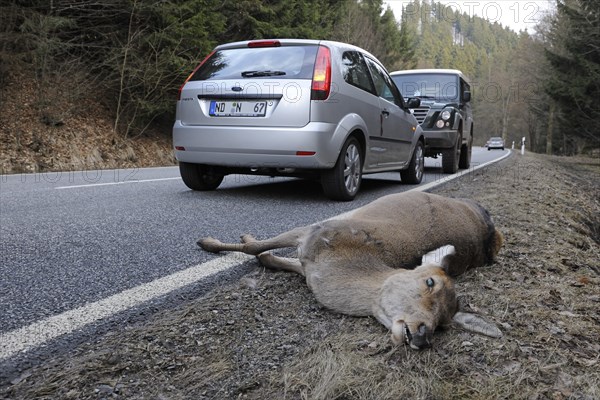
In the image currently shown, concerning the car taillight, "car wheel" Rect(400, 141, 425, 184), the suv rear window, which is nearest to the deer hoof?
the car taillight

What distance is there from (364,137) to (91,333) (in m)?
5.06

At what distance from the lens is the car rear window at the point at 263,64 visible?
5938 millimetres

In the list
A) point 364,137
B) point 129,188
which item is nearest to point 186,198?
point 129,188

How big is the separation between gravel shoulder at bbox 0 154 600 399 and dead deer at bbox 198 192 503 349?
0.30 feet

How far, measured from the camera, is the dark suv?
11.2 metres

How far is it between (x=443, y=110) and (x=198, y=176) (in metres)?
6.58

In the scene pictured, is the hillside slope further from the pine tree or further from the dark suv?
the pine tree

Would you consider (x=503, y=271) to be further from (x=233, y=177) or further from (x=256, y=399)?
(x=233, y=177)

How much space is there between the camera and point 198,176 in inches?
266

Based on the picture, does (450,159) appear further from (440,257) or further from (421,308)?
(421,308)

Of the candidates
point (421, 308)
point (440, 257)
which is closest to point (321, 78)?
point (440, 257)

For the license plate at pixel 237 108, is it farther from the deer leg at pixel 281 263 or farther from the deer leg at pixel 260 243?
the deer leg at pixel 281 263

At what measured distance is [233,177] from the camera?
897 cm

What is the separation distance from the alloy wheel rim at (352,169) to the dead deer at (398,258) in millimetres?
2859
